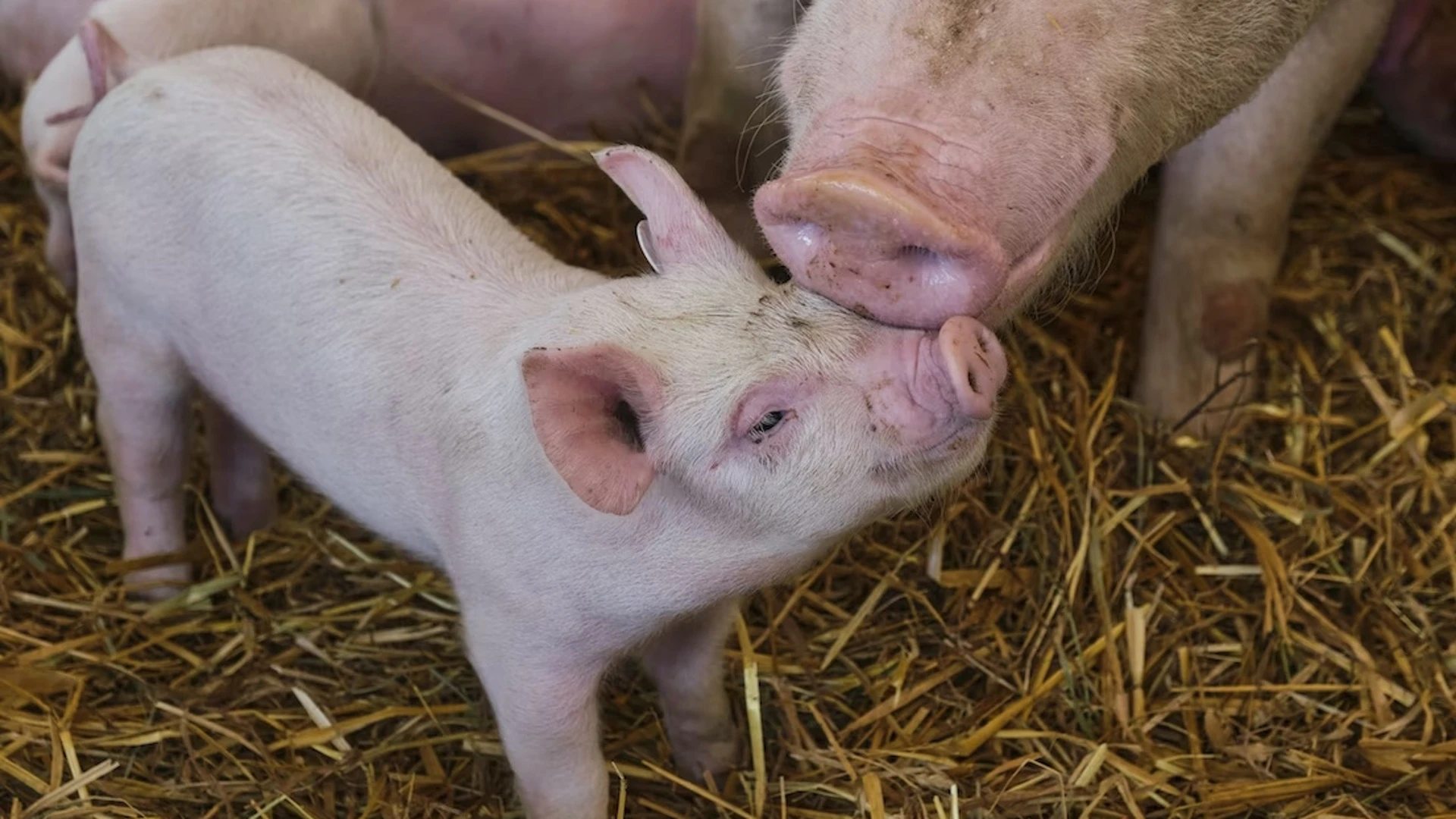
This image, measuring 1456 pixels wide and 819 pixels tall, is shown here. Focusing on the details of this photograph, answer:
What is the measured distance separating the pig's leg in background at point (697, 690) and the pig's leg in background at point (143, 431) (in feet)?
2.55

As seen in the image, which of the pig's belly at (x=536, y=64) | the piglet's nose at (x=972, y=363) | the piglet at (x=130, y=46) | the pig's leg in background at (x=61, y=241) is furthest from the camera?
the pig's belly at (x=536, y=64)

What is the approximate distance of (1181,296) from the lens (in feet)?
8.41

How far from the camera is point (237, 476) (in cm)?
237

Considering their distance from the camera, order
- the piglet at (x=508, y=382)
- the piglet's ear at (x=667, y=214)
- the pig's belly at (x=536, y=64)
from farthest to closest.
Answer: the pig's belly at (x=536, y=64)
the piglet's ear at (x=667, y=214)
the piglet at (x=508, y=382)

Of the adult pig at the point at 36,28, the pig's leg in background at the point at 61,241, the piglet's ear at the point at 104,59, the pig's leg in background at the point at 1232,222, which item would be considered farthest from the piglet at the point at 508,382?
the pig's leg in background at the point at 1232,222

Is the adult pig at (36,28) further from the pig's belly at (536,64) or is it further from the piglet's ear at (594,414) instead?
the piglet's ear at (594,414)

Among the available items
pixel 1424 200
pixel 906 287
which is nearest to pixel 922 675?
pixel 906 287

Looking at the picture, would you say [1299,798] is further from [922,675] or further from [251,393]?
[251,393]

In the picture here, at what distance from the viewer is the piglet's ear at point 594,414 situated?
1368 millimetres

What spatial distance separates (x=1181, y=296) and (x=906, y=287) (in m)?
1.36

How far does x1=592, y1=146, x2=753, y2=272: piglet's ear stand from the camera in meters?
1.53

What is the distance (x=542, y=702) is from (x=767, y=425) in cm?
48

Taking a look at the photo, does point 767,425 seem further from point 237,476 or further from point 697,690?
point 237,476

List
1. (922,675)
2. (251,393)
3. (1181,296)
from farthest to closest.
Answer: (1181,296) → (922,675) → (251,393)
